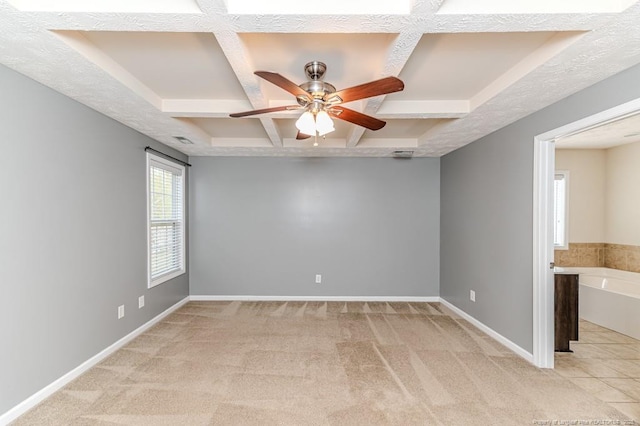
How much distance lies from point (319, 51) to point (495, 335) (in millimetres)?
3418

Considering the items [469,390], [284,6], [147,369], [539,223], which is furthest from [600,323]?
[147,369]

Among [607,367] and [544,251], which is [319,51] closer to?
[544,251]

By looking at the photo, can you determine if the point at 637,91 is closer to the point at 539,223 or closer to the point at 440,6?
the point at 539,223

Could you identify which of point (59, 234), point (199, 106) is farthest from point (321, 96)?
point (59, 234)

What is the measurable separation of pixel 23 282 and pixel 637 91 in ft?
14.2

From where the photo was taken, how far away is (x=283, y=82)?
1.64 m

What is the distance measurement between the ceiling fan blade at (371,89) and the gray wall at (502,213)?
63.8 inches

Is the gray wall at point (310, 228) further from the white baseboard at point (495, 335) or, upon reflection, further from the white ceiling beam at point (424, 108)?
the white ceiling beam at point (424, 108)

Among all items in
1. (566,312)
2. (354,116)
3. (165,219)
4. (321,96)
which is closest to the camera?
(321,96)

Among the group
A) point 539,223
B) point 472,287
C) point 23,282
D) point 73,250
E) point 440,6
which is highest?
point 440,6

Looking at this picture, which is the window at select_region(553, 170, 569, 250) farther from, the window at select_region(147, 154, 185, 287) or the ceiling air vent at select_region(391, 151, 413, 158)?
the window at select_region(147, 154, 185, 287)

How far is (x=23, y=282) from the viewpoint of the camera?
2.06m

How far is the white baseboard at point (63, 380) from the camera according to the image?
1965mm

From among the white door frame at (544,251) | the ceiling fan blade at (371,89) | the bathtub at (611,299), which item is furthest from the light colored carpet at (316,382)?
the ceiling fan blade at (371,89)
